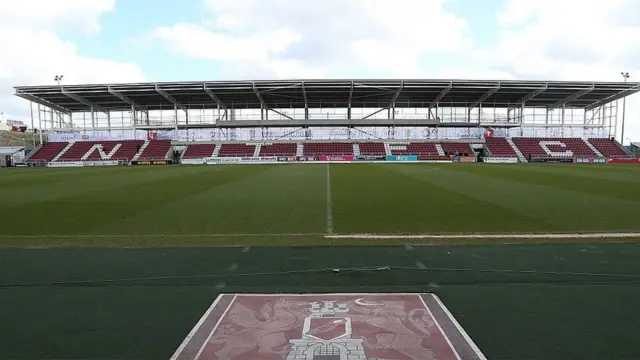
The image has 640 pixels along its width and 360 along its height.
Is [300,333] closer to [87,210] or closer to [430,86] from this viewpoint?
[87,210]

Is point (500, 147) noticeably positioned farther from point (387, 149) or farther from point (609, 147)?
point (387, 149)

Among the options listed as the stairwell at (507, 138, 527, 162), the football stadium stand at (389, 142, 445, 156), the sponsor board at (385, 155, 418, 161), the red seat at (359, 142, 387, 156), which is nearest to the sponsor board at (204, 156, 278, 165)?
the red seat at (359, 142, 387, 156)

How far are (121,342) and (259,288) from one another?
74.5 inches

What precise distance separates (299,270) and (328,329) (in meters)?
2.14

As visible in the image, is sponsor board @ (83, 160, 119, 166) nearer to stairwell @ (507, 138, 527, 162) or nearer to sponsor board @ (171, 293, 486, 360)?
stairwell @ (507, 138, 527, 162)

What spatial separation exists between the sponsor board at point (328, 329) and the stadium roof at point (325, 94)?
160ft

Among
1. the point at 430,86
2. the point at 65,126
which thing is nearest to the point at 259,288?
the point at 430,86

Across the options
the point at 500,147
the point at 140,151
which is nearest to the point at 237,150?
the point at 140,151

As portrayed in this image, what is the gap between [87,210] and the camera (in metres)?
13.1

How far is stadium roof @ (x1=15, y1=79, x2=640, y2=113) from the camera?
52.6 metres

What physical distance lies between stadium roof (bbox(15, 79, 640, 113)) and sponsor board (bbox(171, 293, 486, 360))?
48785 mm

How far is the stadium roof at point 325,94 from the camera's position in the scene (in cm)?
5262

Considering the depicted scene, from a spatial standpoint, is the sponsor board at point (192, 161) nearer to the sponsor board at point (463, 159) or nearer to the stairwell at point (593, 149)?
the sponsor board at point (463, 159)

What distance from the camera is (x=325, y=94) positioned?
187ft
